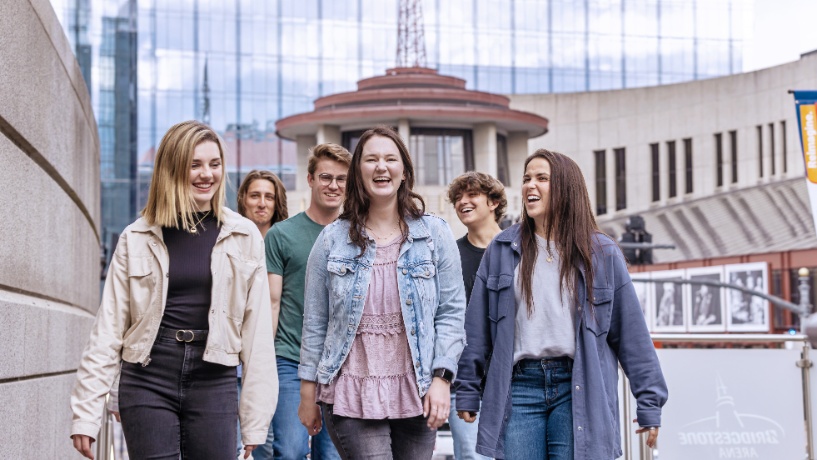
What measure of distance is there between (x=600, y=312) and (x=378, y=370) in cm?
108

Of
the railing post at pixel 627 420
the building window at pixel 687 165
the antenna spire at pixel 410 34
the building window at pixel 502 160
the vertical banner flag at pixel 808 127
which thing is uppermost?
the antenna spire at pixel 410 34

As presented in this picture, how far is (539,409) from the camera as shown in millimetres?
5367

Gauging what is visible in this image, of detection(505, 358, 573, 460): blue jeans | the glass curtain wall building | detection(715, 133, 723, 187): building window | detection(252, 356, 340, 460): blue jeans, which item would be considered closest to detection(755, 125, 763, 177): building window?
detection(715, 133, 723, 187): building window

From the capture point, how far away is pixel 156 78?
81.4 meters

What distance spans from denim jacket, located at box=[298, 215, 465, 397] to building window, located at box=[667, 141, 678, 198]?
7468 cm

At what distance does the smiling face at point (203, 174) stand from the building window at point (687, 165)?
7483 cm

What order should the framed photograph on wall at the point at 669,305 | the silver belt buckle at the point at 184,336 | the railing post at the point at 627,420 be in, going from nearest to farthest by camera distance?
the silver belt buckle at the point at 184,336 < the railing post at the point at 627,420 < the framed photograph on wall at the point at 669,305

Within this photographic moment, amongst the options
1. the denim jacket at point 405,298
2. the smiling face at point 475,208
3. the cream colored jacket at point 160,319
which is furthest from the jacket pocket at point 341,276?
the smiling face at point 475,208

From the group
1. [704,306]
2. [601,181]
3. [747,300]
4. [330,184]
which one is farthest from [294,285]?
[601,181]

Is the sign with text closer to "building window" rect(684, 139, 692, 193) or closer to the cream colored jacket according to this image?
the cream colored jacket

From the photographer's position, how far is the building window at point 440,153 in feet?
179

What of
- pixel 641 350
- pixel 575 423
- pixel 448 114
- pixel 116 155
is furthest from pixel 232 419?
pixel 116 155

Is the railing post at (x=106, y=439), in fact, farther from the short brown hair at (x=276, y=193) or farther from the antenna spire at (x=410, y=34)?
the antenna spire at (x=410, y=34)

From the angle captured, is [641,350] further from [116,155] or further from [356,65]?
[356,65]
